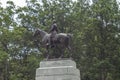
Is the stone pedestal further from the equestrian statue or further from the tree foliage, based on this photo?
the tree foliage

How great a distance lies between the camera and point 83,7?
42031 millimetres

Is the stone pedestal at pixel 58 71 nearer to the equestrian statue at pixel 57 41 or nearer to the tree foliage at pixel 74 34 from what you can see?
the equestrian statue at pixel 57 41

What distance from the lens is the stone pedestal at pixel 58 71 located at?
26672mm

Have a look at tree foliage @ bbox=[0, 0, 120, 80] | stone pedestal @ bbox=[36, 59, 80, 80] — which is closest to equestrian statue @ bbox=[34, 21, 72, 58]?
stone pedestal @ bbox=[36, 59, 80, 80]

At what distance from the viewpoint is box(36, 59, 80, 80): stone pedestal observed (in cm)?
2667

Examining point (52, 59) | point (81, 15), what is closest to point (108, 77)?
point (81, 15)

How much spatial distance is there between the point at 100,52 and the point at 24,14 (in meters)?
9.11

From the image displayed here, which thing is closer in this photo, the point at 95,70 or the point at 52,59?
the point at 52,59

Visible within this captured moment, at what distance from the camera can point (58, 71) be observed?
88.0 ft

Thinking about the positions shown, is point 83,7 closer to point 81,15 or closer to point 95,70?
point 81,15

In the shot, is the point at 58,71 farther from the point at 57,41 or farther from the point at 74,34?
the point at 74,34

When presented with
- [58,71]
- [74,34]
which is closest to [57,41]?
[58,71]

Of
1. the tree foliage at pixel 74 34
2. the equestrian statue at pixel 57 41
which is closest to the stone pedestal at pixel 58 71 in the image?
the equestrian statue at pixel 57 41

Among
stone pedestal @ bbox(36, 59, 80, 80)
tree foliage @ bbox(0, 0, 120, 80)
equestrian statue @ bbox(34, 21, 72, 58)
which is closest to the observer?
stone pedestal @ bbox(36, 59, 80, 80)
